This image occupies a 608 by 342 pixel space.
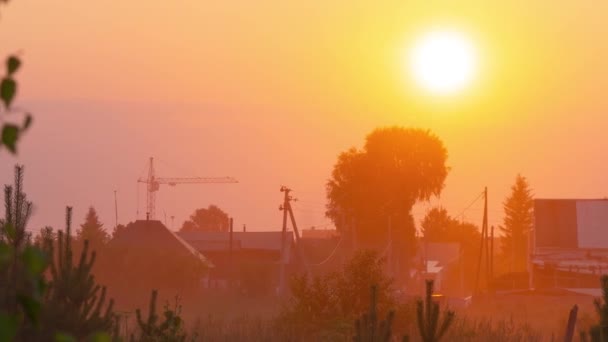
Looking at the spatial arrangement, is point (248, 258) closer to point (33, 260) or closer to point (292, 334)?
point (292, 334)

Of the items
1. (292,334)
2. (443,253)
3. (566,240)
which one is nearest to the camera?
(292,334)

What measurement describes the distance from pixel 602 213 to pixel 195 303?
107ft

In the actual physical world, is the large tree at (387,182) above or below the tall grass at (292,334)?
above

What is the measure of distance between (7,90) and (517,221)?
148 metres

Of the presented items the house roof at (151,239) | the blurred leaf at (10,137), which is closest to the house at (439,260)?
the house roof at (151,239)

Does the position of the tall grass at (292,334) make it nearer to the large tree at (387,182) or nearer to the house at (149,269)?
the house at (149,269)

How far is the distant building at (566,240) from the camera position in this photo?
72.1 meters

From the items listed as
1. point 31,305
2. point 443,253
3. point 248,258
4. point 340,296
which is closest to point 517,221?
point 443,253

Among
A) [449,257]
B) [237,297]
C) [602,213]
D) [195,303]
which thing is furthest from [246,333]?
[449,257]

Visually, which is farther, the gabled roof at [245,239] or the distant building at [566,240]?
the gabled roof at [245,239]

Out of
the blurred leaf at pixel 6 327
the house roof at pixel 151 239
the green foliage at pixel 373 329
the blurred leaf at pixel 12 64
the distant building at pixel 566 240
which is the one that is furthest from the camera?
the distant building at pixel 566 240

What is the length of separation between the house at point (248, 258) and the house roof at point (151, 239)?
105 inches

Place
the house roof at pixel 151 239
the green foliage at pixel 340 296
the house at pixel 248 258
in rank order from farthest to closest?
the house at pixel 248 258 → the house roof at pixel 151 239 → the green foliage at pixel 340 296

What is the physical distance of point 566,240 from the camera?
77.6 meters
